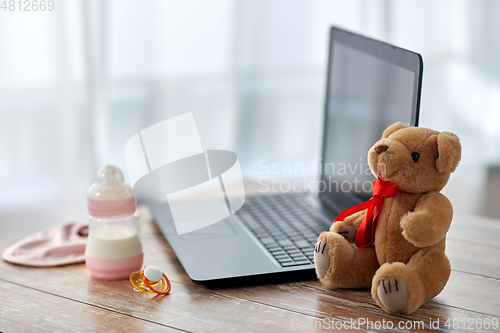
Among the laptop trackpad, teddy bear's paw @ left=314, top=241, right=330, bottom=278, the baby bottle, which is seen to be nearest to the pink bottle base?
the baby bottle

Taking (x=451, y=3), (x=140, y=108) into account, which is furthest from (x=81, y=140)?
(x=451, y=3)

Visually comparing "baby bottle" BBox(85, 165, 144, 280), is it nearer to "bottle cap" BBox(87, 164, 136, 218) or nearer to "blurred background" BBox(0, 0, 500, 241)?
"bottle cap" BBox(87, 164, 136, 218)

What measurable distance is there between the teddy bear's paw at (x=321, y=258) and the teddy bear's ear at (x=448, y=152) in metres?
0.18

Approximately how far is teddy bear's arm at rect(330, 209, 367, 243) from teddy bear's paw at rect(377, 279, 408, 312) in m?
0.09

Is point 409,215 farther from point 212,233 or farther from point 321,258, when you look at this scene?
point 212,233

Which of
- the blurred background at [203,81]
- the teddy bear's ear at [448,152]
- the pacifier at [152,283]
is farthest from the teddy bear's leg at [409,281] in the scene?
the blurred background at [203,81]

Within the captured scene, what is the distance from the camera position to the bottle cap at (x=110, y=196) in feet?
2.40

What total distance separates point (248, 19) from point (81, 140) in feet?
2.25

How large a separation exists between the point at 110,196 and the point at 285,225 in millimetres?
320

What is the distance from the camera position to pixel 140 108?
153 cm

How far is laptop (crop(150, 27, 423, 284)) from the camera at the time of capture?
73 cm

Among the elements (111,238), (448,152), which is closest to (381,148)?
(448,152)

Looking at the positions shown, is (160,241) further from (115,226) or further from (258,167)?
(258,167)

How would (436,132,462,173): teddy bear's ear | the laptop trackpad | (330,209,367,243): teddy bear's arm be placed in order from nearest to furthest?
(436,132,462,173): teddy bear's ear → (330,209,367,243): teddy bear's arm → the laptop trackpad
